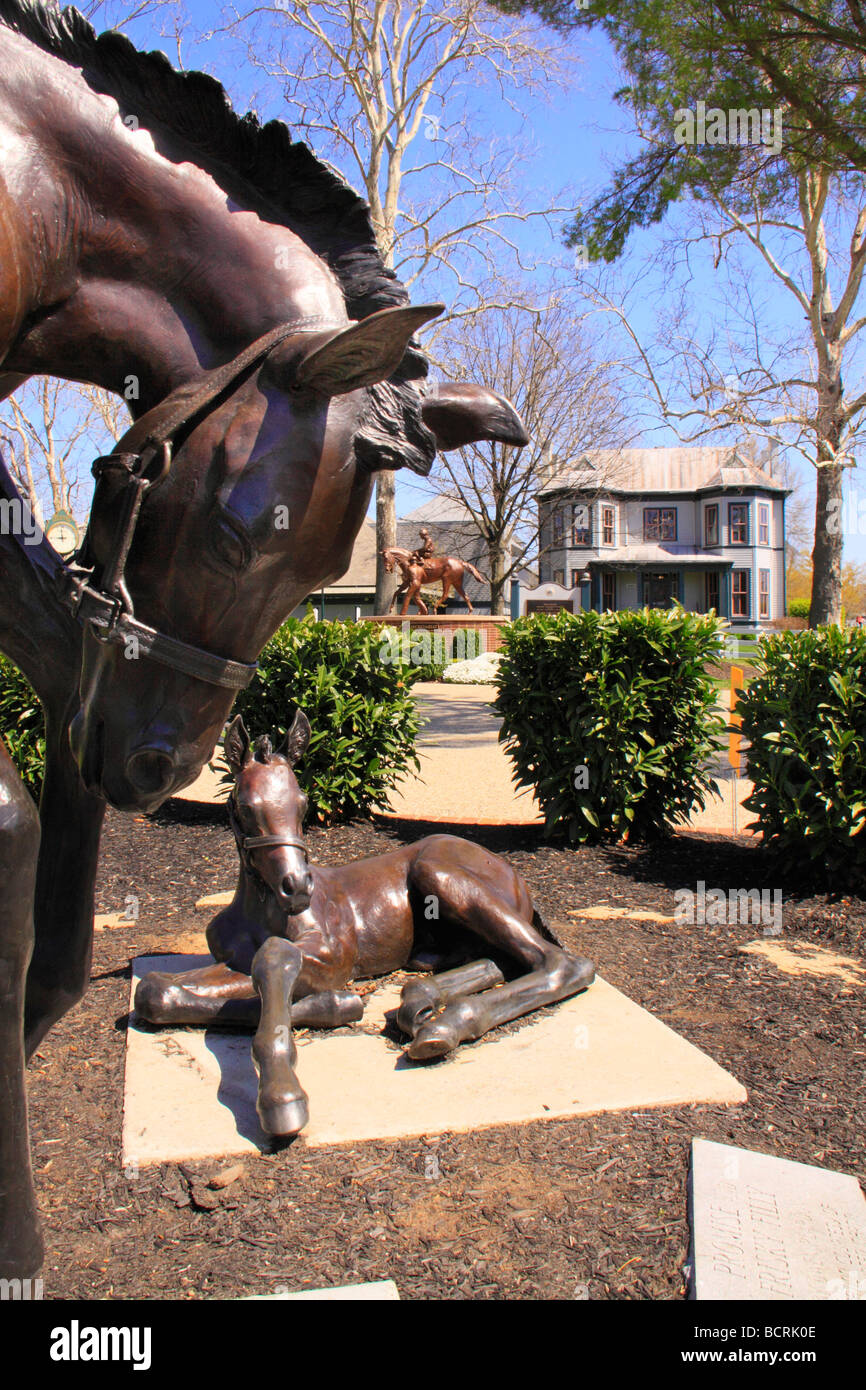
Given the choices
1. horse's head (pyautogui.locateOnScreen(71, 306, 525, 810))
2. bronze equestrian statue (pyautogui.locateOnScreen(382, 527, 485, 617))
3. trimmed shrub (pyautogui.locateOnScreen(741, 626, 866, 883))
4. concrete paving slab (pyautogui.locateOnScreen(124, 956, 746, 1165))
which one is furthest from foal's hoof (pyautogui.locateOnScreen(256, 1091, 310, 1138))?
bronze equestrian statue (pyautogui.locateOnScreen(382, 527, 485, 617))

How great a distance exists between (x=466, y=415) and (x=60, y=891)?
1.20m

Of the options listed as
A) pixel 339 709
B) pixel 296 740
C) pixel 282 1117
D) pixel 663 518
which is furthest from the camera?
pixel 663 518

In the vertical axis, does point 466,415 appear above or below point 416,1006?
above

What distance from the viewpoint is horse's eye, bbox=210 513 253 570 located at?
1.38 metres

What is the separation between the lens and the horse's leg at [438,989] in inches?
141

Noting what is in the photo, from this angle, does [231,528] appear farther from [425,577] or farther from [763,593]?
[763,593]

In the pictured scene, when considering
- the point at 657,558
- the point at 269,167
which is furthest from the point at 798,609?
the point at 269,167

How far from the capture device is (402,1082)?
130 inches

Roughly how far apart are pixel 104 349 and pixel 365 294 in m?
0.44

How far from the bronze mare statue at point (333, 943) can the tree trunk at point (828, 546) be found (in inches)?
495

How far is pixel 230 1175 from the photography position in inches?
105

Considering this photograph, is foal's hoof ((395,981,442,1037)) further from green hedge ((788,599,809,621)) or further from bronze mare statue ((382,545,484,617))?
green hedge ((788,599,809,621))

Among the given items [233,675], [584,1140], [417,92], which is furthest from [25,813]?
[417,92]

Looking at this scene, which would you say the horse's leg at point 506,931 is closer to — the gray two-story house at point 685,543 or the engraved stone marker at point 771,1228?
the engraved stone marker at point 771,1228
